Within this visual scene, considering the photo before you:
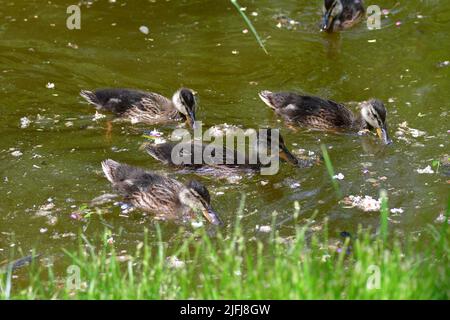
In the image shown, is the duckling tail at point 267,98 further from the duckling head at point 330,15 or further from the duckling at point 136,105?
the duckling head at point 330,15

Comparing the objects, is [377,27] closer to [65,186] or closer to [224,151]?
[224,151]

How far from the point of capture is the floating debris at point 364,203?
6.61 metres

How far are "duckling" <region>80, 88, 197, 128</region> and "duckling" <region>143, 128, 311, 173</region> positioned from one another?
77 centimetres

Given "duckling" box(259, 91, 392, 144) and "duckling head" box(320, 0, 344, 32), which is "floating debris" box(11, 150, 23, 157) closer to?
"duckling" box(259, 91, 392, 144)

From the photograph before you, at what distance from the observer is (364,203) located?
668 centimetres

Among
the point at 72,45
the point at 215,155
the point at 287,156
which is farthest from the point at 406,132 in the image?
the point at 72,45

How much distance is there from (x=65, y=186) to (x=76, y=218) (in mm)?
588

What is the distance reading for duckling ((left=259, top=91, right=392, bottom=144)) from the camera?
8.33 meters

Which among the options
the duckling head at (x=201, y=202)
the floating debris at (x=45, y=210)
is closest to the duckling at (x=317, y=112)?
the duckling head at (x=201, y=202)

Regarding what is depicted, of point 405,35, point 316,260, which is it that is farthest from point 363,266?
point 405,35

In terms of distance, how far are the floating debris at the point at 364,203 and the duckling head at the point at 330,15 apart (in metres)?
4.54

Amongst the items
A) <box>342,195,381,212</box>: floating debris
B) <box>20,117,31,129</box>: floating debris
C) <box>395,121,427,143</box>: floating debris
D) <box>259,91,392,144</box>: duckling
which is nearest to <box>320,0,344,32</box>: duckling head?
<box>259,91,392,144</box>: duckling

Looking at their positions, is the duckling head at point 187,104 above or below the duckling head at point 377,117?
above

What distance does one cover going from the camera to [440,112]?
27.1ft
